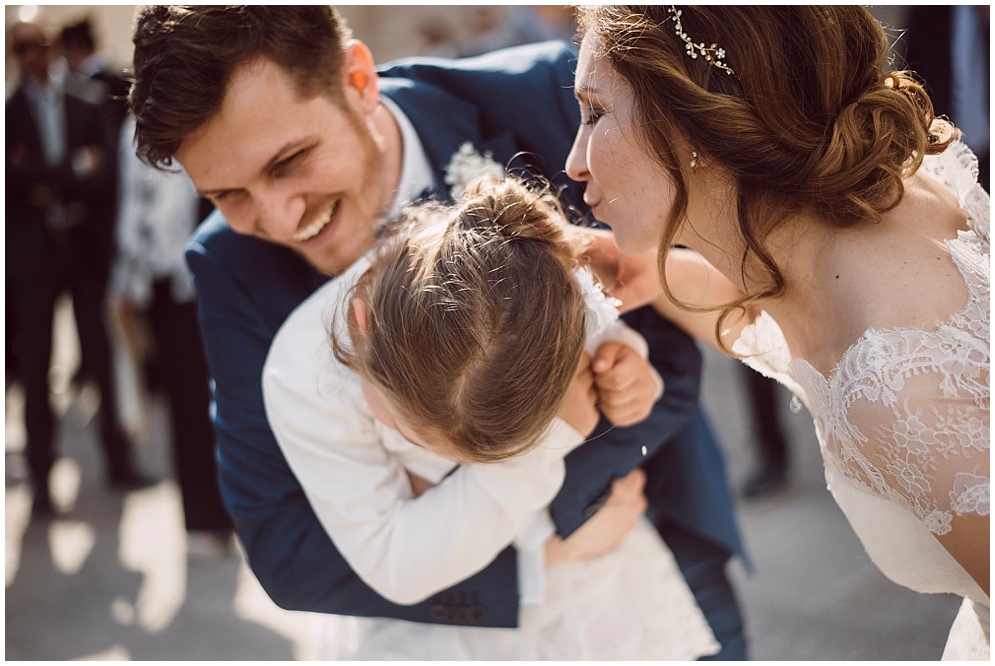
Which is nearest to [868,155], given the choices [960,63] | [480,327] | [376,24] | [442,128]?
[480,327]

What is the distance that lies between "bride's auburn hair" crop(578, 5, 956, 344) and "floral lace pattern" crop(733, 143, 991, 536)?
23cm

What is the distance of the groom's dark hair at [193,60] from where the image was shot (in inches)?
82.7

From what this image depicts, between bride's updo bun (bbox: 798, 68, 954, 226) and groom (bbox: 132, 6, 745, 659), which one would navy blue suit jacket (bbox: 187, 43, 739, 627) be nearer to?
groom (bbox: 132, 6, 745, 659)

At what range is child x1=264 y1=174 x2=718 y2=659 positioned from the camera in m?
1.69

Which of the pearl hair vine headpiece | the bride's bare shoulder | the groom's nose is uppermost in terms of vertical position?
the pearl hair vine headpiece

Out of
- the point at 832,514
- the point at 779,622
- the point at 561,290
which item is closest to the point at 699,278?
the point at 561,290

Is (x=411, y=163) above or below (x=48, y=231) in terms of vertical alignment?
above

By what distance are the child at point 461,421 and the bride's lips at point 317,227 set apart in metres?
0.25

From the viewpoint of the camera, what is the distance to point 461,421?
5.67 feet

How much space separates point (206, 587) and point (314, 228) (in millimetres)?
2876

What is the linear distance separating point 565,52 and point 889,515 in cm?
156

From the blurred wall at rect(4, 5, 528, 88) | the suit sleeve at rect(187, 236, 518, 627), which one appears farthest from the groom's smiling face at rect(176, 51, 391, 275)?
the blurred wall at rect(4, 5, 528, 88)

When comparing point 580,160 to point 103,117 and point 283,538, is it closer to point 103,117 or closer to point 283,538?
point 283,538

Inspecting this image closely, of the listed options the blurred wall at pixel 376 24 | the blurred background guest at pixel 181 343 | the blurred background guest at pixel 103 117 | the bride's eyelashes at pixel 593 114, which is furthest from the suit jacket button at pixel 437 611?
the blurred wall at pixel 376 24
